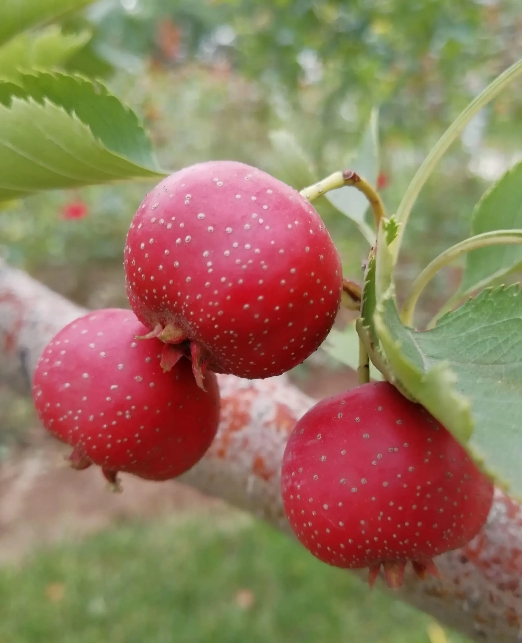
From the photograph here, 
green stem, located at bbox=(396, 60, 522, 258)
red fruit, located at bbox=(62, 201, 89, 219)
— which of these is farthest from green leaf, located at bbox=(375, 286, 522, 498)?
red fruit, located at bbox=(62, 201, 89, 219)

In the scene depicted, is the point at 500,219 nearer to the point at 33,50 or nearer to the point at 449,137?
the point at 449,137

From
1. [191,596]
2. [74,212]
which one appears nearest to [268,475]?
[191,596]

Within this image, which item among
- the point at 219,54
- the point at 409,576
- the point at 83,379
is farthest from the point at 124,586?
the point at 219,54

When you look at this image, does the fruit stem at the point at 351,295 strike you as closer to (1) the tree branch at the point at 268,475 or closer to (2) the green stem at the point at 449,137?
(2) the green stem at the point at 449,137

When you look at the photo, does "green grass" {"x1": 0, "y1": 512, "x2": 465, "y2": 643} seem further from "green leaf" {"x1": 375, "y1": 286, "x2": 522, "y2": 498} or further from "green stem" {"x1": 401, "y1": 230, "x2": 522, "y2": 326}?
"green leaf" {"x1": 375, "y1": 286, "x2": 522, "y2": 498}

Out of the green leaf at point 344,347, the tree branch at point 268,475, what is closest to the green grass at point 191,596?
the tree branch at point 268,475

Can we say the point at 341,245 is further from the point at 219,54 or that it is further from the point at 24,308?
the point at 219,54
